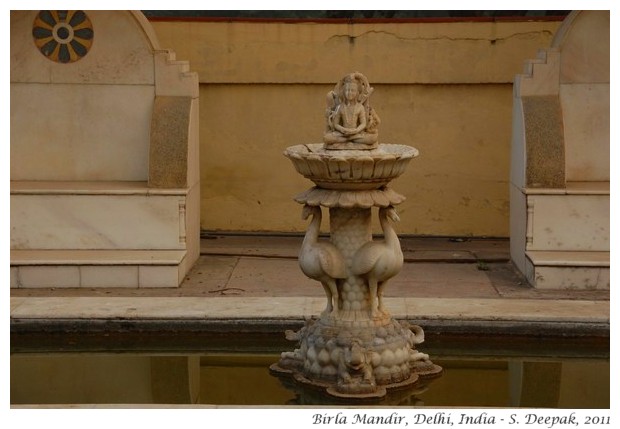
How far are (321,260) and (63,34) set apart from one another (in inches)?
196

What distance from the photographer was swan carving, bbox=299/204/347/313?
9289mm

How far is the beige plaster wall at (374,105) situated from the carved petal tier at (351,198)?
5.63 metres

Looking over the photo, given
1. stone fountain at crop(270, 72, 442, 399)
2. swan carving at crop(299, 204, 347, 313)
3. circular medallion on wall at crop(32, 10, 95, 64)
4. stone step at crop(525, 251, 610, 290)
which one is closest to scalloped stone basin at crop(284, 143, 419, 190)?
stone fountain at crop(270, 72, 442, 399)

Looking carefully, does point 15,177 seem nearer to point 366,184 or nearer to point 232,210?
point 232,210

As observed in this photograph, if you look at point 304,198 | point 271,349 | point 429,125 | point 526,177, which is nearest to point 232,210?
point 429,125

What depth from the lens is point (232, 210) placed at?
15117mm

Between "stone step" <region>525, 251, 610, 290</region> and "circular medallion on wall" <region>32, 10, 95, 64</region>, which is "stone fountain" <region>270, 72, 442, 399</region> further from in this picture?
"circular medallion on wall" <region>32, 10, 95, 64</region>

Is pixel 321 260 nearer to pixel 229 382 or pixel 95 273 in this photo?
pixel 229 382

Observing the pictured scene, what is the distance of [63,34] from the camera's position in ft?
42.9

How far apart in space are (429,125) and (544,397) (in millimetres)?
6060

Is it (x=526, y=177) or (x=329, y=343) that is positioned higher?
(x=526, y=177)

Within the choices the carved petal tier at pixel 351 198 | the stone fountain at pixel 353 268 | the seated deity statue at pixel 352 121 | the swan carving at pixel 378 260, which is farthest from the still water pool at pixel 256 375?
the seated deity statue at pixel 352 121

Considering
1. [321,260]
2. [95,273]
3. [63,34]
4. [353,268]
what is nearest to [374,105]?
[63,34]

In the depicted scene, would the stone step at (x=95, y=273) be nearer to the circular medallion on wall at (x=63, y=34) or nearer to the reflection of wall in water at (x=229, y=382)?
the reflection of wall in water at (x=229, y=382)
